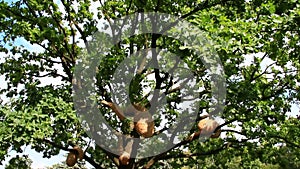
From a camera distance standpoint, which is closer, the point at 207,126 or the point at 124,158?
the point at 207,126

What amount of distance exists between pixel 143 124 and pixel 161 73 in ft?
13.1

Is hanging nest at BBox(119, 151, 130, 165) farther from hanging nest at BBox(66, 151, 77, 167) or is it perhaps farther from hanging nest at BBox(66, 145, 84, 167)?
hanging nest at BBox(66, 151, 77, 167)

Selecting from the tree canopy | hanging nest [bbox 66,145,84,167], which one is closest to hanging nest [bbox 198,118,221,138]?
the tree canopy

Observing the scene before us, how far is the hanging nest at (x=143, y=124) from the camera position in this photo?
41.2 ft

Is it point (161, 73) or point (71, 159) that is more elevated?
point (161, 73)

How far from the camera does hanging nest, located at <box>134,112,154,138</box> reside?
1255 cm

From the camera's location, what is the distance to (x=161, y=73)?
15953mm

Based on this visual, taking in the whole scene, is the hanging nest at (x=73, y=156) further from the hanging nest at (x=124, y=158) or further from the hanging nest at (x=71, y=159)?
the hanging nest at (x=124, y=158)

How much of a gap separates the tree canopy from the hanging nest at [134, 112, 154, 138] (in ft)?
2.66

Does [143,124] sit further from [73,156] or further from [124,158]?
[73,156]

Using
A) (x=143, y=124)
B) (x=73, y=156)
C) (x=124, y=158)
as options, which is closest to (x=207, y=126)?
(x=143, y=124)

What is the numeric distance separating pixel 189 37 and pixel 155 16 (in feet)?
11.4

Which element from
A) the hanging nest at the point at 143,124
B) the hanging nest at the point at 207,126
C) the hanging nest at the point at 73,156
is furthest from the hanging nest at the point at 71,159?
the hanging nest at the point at 207,126

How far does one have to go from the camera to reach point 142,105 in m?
13.9
